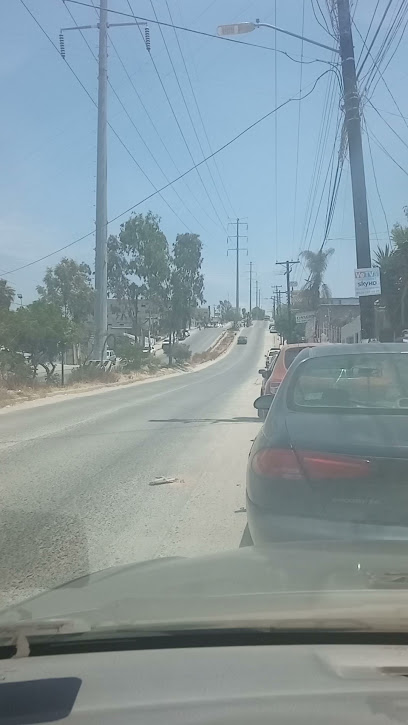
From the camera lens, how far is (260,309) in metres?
197

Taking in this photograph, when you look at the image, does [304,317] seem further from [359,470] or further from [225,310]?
[225,310]

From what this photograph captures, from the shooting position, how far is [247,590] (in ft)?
9.43

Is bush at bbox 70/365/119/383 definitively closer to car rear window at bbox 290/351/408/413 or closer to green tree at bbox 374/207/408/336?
green tree at bbox 374/207/408/336

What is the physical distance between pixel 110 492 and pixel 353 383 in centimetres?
388

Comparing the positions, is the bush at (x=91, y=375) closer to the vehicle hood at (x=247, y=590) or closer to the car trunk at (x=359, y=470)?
the car trunk at (x=359, y=470)

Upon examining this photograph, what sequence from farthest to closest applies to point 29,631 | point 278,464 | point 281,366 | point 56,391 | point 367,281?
point 56,391, point 367,281, point 281,366, point 278,464, point 29,631

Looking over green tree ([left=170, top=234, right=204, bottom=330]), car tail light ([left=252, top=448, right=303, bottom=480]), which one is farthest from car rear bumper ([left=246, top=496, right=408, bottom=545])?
green tree ([left=170, top=234, right=204, bottom=330])

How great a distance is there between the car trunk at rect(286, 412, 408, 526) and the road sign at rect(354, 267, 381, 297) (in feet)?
36.2

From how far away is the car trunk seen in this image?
3707 millimetres

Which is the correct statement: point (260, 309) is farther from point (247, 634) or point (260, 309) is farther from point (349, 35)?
point (247, 634)

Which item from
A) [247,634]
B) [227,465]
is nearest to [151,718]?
[247,634]

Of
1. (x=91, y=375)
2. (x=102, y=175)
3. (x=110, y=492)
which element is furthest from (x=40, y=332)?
(x=110, y=492)

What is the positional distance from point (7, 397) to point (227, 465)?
1364cm

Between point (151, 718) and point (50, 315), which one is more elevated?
point (50, 315)
